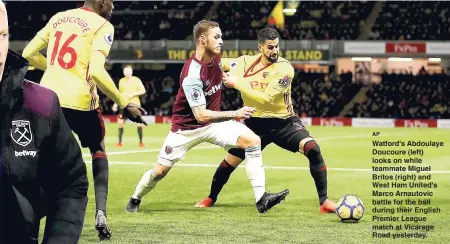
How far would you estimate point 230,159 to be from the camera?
32.6 ft

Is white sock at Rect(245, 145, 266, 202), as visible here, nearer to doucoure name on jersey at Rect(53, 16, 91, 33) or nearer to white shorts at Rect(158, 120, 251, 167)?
white shorts at Rect(158, 120, 251, 167)

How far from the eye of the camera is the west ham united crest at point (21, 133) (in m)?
2.41

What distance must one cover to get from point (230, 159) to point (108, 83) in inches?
115

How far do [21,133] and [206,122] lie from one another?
6.35m

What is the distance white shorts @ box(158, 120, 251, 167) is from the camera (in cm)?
887

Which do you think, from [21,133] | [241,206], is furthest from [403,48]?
[21,133]

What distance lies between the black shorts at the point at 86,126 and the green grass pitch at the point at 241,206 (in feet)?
2.86

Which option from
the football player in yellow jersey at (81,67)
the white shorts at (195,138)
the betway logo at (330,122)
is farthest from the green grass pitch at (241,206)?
the betway logo at (330,122)

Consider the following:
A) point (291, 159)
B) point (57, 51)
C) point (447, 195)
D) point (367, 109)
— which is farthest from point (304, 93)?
point (57, 51)

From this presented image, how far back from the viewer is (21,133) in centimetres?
241

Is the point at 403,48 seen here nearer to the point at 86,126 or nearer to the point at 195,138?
the point at 195,138

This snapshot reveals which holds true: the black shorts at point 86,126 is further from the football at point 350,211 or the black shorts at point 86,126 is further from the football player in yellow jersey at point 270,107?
the football at point 350,211

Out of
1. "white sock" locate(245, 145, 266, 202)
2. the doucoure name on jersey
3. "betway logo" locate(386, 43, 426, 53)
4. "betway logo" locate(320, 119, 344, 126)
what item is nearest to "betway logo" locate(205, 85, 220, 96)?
"white sock" locate(245, 145, 266, 202)

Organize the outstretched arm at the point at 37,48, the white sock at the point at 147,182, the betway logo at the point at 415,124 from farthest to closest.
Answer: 1. the betway logo at the point at 415,124
2. the white sock at the point at 147,182
3. the outstretched arm at the point at 37,48
